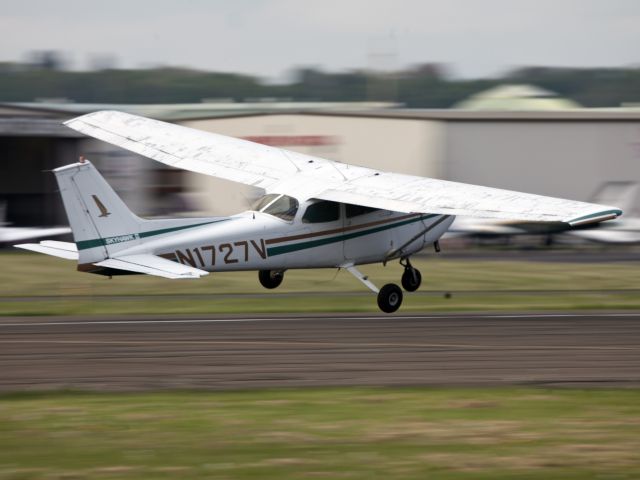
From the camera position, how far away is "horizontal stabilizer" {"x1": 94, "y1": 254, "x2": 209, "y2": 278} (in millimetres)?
18641

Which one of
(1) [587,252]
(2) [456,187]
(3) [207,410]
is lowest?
(1) [587,252]

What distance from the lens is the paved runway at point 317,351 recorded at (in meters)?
14.8

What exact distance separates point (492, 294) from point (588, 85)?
171 metres

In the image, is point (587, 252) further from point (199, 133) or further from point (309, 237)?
point (309, 237)

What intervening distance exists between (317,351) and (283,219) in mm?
4769

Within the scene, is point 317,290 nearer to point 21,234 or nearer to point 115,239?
point 115,239

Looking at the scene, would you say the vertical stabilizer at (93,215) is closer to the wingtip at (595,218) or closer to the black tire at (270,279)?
the black tire at (270,279)

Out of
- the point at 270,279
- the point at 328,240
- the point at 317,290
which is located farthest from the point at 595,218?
the point at 317,290

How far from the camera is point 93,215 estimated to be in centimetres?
1916

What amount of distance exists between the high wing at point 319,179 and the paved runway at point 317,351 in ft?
7.15

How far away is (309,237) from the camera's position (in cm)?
2156

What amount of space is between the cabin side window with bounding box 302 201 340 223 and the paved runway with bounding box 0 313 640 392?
1.93 m

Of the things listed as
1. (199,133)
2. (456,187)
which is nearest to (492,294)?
(456,187)

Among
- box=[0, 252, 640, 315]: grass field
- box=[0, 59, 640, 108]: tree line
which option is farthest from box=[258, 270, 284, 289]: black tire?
box=[0, 59, 640, 108]: tree line
